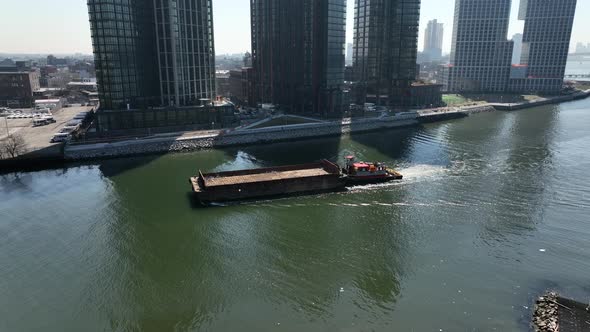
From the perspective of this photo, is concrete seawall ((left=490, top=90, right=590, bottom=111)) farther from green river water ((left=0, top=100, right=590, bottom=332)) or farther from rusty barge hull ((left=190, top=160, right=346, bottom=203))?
rusty barge hull ((left=190, top=160, right=346, bottom=203))

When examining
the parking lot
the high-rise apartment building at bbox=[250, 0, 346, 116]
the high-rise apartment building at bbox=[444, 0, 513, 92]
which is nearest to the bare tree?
the parking lot

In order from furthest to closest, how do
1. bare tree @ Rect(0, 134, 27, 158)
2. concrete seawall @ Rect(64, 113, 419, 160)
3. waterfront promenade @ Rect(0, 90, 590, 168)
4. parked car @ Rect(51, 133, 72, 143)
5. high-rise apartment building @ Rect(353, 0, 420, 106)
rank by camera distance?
high-rise apartment building @ Rect(353, 0, 420, 106) → parked car @ Rect(51, 133, 72, 143) → concrete seawall @ Rect(64, 113, 419, 160) → waterfront promenade @ Rect(0, 90, 590, 168) → bare tree @ Rect(0, 134, 27, 158)

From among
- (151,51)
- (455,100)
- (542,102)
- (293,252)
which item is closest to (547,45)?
(542,102)

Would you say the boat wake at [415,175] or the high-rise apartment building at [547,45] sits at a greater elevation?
the high-rise apartment building at [547,45]

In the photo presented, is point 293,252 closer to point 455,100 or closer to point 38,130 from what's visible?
point 38,130

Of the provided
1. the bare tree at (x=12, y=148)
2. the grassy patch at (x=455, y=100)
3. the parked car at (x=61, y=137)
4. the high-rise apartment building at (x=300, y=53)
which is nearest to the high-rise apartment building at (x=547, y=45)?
the grassy patch at (x=455, y=100)

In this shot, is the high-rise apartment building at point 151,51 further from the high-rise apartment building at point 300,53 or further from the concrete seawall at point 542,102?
the concrete seawall at point 542,102
